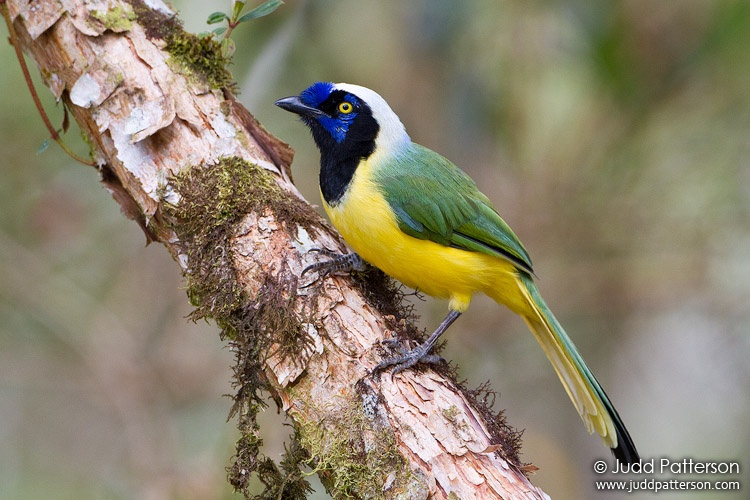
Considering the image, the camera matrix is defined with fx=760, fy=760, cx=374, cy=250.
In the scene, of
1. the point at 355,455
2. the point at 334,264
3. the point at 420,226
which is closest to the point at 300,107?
the point at 420,226

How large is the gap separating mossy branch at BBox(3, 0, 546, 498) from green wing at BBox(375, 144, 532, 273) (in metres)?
0.33

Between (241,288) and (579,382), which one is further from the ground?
(241,288)

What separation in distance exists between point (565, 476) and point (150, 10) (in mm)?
5115

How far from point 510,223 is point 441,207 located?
2844 millimetres

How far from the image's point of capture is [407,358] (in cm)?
296

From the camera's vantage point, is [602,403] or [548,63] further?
[548,63]


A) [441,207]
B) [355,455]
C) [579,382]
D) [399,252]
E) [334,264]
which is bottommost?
[355,455]

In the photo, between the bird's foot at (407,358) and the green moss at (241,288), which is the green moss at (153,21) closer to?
the green moss at (241,288)

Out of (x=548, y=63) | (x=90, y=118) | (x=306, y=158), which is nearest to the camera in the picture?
(x=90, y=118)

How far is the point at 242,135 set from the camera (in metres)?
3.48

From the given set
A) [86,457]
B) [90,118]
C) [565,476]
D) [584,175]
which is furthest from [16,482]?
[584,175]

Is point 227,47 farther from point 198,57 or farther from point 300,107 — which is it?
point 300,107

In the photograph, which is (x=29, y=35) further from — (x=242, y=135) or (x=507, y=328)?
(x=507, y=328)

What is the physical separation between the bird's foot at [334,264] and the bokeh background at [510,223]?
6.80 ft
